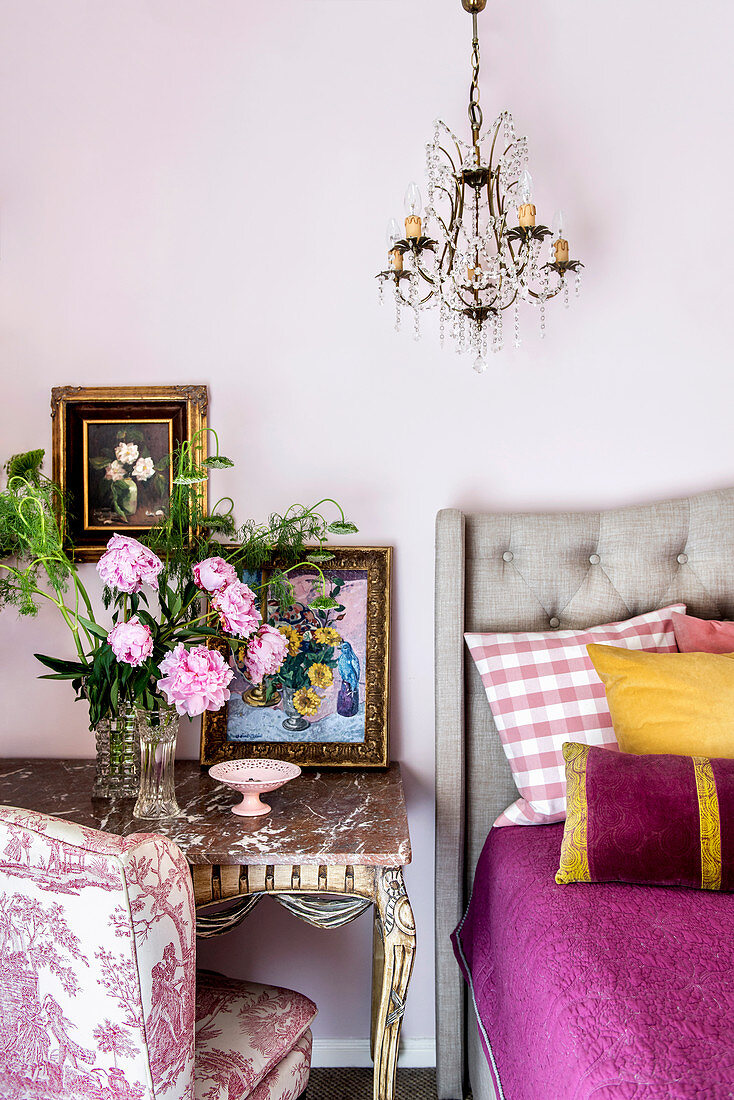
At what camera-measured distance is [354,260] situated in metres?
1.97

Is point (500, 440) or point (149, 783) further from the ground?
point (500, 440)

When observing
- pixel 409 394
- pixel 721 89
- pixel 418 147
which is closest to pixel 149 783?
pixel 409 394

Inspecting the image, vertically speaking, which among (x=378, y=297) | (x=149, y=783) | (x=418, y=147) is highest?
(x=418, y=147)

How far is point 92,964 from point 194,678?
57 centimetres

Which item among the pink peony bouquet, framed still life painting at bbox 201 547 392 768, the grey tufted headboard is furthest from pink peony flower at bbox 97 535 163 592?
the grey tufted headboard

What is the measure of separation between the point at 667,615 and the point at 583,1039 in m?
1.02

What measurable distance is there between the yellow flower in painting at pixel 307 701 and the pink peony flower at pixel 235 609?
40 centimetres

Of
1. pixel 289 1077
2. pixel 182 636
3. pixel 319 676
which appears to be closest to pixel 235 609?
pixel 182 636

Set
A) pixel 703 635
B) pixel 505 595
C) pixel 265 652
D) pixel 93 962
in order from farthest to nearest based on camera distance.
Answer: pixel 505 595 < pixel 703 635 < pixel 265 652 < pixel 93 962

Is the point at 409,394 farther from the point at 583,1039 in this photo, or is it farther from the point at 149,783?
the point at 583,1039

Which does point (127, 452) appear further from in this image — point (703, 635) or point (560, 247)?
point (703, 635)

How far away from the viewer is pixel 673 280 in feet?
6.48

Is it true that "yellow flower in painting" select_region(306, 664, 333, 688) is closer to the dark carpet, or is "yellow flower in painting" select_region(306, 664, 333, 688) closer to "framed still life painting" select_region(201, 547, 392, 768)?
"framed still life painting" select_region(201, 547, 392, 768)

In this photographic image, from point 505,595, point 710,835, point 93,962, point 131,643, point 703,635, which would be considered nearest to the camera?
point 93,962
